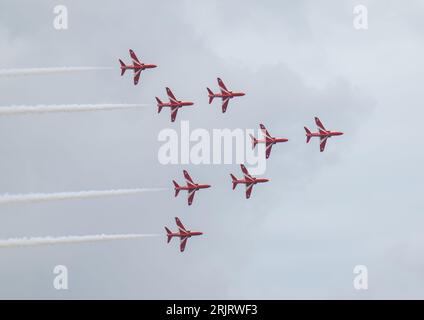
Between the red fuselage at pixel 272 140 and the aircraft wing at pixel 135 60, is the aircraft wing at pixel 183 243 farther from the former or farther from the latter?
the aircraft wing at pixel 135 60

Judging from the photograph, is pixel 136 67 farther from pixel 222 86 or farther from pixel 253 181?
pixel 253 181

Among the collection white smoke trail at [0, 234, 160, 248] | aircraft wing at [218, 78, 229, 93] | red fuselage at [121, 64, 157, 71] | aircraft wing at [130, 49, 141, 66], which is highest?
aircraft wing at [130, 49, 141, 66]

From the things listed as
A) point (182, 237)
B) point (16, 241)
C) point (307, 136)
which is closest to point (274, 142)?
point (307, 136)

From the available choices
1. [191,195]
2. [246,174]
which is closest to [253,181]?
[246,174]

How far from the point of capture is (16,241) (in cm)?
14725

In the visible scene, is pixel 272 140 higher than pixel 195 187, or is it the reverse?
pixel 272 140

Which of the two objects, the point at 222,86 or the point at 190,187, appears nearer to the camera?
the point at 190,187

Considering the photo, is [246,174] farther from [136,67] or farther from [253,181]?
[136,67]

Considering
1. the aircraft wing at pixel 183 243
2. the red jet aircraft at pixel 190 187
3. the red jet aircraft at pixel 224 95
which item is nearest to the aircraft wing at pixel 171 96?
the red jet aircraft at pixel 224 95

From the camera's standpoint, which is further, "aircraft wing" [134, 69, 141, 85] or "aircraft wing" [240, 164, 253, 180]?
"aircraft wing" [240, 164, 253, 180]

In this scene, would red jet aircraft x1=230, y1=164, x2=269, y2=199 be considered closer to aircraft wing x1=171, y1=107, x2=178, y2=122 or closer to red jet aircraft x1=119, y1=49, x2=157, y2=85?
aircraft wing x1=171, y1=107, x2=178, y2=122

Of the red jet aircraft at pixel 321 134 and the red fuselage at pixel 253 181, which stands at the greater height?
the red jet aircraft at pixel 321 134

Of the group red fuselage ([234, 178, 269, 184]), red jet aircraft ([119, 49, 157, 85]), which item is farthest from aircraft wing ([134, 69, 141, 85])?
red fuselage ([234, 178, 269, 184])
